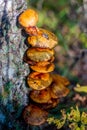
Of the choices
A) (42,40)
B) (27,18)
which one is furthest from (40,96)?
(27,18)

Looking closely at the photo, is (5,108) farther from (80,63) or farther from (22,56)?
(80,63)

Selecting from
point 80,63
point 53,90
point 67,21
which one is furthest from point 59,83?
point 67,21

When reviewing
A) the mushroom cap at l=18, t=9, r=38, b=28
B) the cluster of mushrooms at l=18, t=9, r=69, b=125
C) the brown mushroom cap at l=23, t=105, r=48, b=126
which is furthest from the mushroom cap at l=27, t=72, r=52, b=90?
the mushroom cap at l=18, t=9, r=38, b=28

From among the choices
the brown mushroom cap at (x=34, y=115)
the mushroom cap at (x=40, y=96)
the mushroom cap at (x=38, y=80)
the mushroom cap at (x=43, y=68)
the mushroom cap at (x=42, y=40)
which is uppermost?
the mushroom cap at (x=42, y=40)


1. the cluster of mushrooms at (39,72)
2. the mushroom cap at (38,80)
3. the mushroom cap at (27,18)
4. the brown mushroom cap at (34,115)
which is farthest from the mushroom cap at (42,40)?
the brown mushroom cap at (34,115)

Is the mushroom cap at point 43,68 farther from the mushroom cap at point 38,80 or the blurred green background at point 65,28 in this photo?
the blurred green background at point 65,28

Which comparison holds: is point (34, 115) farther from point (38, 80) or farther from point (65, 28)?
point (65, 28)

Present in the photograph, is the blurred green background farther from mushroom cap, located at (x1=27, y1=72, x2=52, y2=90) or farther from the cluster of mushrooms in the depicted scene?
mushroom cap, located at (x1=27, y1=72, x2=52, y2=90)

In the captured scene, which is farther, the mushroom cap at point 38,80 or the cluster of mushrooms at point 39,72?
the mushroom cap at point 38,80
